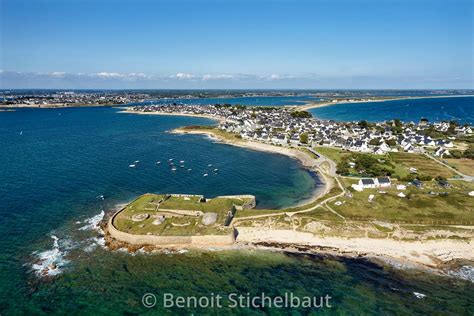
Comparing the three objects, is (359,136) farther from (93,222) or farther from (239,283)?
(93,222)

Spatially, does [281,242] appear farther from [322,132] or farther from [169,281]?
[322,132]

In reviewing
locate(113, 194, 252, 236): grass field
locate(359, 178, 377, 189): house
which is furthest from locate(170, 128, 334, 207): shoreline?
locate(113, 194, 252, 236): grass field

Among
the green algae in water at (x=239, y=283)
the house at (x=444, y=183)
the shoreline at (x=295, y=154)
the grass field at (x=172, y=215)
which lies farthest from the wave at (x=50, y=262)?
the house at (x=444, y=183)

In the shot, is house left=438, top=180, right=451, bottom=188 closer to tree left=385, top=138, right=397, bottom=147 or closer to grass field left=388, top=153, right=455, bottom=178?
grass field left=388, top=153, right=455, bottom=178

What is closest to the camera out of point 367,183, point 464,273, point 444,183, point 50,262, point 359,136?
point 464,273

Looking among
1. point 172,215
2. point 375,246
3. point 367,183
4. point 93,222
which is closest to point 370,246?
point 375,246

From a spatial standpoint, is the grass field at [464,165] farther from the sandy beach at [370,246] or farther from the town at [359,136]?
the sandy beach at [370,246]
